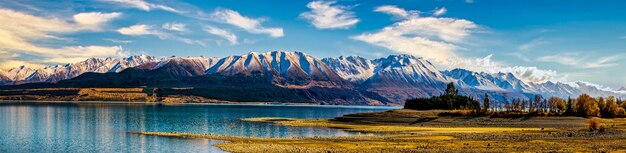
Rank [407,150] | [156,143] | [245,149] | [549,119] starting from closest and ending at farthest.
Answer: [407,150]
[245,149]
[156,143]
[549,119]

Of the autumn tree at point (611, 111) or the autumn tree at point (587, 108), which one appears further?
the autumn tree at point (611, 111)

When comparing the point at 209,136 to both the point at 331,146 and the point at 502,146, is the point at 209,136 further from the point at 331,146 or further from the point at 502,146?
the point at 502,146

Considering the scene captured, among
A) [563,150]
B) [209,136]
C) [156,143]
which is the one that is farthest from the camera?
[209,136]

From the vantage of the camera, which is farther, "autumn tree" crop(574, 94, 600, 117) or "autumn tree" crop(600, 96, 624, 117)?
"autumn tree" crop(600, 96, 624, 117)

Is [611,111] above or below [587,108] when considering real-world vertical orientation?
below

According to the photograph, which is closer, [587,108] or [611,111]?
[587,108]

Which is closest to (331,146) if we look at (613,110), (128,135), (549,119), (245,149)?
(245,149)

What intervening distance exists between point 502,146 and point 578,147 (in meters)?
10.5

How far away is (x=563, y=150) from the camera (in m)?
77.7

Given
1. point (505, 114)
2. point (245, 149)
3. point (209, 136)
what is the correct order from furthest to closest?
point (505, 114) → point (209, 136) → point (245, 149)

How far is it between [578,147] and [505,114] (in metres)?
108

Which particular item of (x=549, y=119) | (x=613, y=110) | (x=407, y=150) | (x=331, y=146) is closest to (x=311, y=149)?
(x=331, y=146)

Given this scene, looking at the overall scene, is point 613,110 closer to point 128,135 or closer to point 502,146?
point 502,146

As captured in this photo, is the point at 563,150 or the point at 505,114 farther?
the point at 505,114
